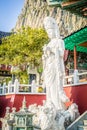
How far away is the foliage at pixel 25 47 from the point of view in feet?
60.8

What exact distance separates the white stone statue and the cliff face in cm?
2405

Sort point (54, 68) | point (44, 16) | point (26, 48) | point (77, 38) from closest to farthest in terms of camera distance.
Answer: point (54, 68) → point (77, 38) → point (26, 48) → point (44, 16)

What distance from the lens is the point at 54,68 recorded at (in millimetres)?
9617

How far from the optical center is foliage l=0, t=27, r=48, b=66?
18547mm

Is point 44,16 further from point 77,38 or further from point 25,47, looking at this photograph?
point 77,38

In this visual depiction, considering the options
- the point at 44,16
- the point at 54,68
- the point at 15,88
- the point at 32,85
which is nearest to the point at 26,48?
the point at 32,85

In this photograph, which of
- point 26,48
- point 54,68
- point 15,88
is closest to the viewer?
point 54,68

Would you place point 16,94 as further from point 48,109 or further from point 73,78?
point 48,109

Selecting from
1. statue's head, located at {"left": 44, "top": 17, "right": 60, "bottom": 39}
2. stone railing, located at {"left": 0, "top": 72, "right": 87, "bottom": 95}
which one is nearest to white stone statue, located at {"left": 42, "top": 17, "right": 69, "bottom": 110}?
statue's head, located at {"left": 44, "top": 17, "right": 60, "bottom": 39}

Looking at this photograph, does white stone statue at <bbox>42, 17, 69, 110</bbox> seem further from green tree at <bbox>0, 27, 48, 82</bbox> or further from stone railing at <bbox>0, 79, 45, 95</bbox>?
green tree at <bbox>0, 27, 48, 82</bbox>

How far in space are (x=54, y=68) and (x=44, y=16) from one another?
3152 centimetres

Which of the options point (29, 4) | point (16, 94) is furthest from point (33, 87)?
point (29, 4)

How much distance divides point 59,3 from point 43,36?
7.31 m

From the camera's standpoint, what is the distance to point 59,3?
1164 cm
